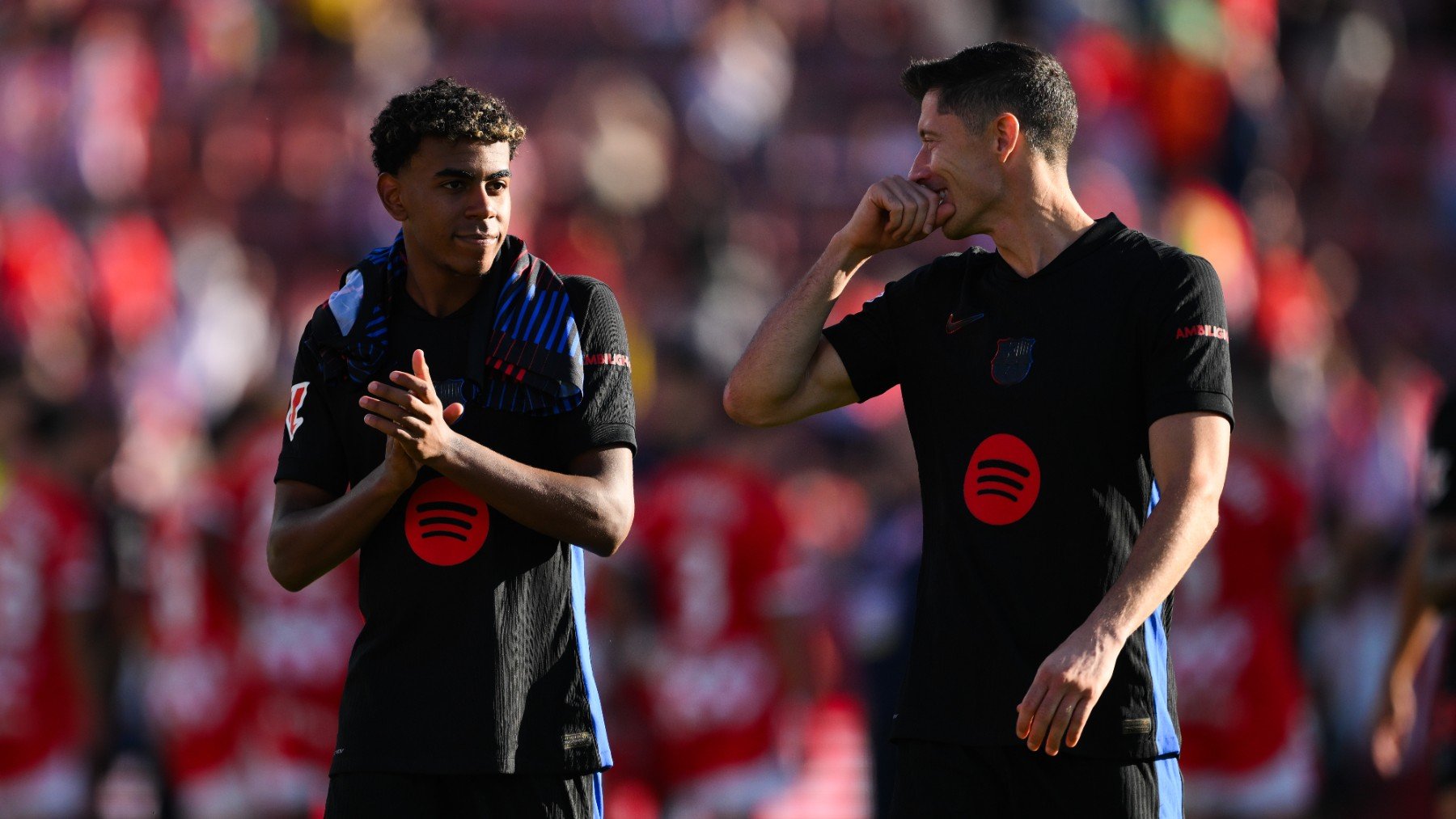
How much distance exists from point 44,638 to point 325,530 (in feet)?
15.9

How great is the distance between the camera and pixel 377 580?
3863 mm

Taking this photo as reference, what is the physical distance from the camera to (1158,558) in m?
3.56

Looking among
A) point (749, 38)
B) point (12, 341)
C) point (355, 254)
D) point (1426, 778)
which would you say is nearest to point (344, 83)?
point (355, 254)

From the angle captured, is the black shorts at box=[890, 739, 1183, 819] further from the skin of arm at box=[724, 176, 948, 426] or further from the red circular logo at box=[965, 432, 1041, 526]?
the skin of arm at box=[724, 176, 948, 426]

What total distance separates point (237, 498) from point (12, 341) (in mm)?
3336

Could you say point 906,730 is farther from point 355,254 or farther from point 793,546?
point 355,254

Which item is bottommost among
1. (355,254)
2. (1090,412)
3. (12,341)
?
(1090,412)

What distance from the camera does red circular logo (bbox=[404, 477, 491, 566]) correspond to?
3826mm

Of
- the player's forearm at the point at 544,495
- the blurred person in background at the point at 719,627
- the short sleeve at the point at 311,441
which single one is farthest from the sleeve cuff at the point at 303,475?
the blurred person in background at the point at 719,627

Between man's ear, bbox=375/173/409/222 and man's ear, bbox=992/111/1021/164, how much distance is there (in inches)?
49.7

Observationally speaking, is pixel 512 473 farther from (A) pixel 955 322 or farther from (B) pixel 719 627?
(B) pixel 719 627

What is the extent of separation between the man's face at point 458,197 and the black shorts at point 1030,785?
1.37 metres

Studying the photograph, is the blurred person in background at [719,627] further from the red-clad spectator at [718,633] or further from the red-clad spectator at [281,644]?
the red-clad spectator at [281,644]

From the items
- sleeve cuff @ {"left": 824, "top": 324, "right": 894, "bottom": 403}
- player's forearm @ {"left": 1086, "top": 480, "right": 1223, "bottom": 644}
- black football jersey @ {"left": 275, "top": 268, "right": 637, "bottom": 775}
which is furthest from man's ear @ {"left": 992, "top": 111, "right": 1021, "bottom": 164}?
black football jersey @ {"left": 275, "top": 268, "right": 637, "bottom": 775}
